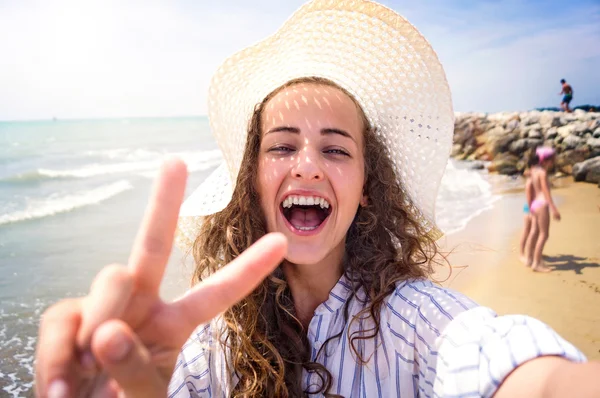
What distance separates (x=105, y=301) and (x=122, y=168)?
737 inches

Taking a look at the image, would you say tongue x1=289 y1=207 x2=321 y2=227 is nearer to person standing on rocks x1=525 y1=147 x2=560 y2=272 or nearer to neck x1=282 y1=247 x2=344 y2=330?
neck x1=282 y1=247 x2=344 y2=330

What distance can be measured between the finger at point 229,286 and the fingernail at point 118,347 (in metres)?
0.20

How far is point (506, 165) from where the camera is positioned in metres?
13.2

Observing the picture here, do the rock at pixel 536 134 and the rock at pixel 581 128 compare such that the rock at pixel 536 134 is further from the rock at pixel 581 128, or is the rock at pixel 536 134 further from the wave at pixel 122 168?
the wave at pixel 122 168

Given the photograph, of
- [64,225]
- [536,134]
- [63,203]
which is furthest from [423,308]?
[536,134]

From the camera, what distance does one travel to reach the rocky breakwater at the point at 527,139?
12.1 metres

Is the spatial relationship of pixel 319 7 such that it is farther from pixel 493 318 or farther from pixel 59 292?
pixel 59 292

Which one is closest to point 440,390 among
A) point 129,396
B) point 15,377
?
point 129,396

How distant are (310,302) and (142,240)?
1311mm

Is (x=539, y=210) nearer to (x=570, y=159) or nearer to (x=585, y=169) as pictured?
(x=585, y=169)

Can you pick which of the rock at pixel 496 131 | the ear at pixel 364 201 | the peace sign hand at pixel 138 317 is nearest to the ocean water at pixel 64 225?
the peace sign hand at pixel 138 317

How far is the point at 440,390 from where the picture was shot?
1.35 metres

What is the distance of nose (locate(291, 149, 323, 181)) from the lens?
6.14 feet

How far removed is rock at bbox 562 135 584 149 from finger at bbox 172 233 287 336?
14.9m
